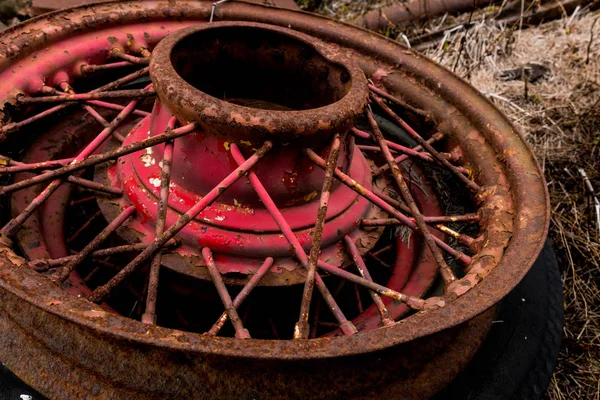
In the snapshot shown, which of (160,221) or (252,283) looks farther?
(252,283)

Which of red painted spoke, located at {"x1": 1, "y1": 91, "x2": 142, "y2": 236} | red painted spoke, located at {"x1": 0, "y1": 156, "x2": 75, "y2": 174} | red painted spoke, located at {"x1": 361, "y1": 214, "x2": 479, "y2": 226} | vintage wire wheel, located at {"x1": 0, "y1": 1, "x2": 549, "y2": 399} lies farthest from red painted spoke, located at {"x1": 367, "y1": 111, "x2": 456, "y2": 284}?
red painted spoke, located at {"x1": 0, "y1": 156, "x2": 75, "y2": 174}

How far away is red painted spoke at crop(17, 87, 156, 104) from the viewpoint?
1.99 m

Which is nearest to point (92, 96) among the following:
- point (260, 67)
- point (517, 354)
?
point (260, 67)

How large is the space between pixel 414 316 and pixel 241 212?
2.56ft

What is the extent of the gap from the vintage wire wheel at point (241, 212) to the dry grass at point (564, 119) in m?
1.10

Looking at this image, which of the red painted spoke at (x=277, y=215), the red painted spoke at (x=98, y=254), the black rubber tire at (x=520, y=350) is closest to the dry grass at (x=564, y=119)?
the black rubber tire at (x=520, y=350)

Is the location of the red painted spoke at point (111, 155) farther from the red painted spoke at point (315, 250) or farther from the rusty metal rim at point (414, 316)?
the red painted spoke at point (315, 250)

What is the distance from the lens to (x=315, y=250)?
1593 mm

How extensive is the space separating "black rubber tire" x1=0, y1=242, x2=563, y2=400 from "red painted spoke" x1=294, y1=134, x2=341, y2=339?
24.2 inches

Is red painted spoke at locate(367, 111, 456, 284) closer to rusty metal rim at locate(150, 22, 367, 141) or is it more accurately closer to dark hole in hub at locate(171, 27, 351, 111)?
rusty metal rim at locate(150, 22, 367, 141)

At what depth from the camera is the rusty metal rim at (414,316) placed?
1.25 m

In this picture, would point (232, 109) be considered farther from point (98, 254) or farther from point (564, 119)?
point (564, 119)

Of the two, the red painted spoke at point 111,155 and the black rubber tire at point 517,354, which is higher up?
the red painted spoke at point 111,155

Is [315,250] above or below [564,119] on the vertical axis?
above
